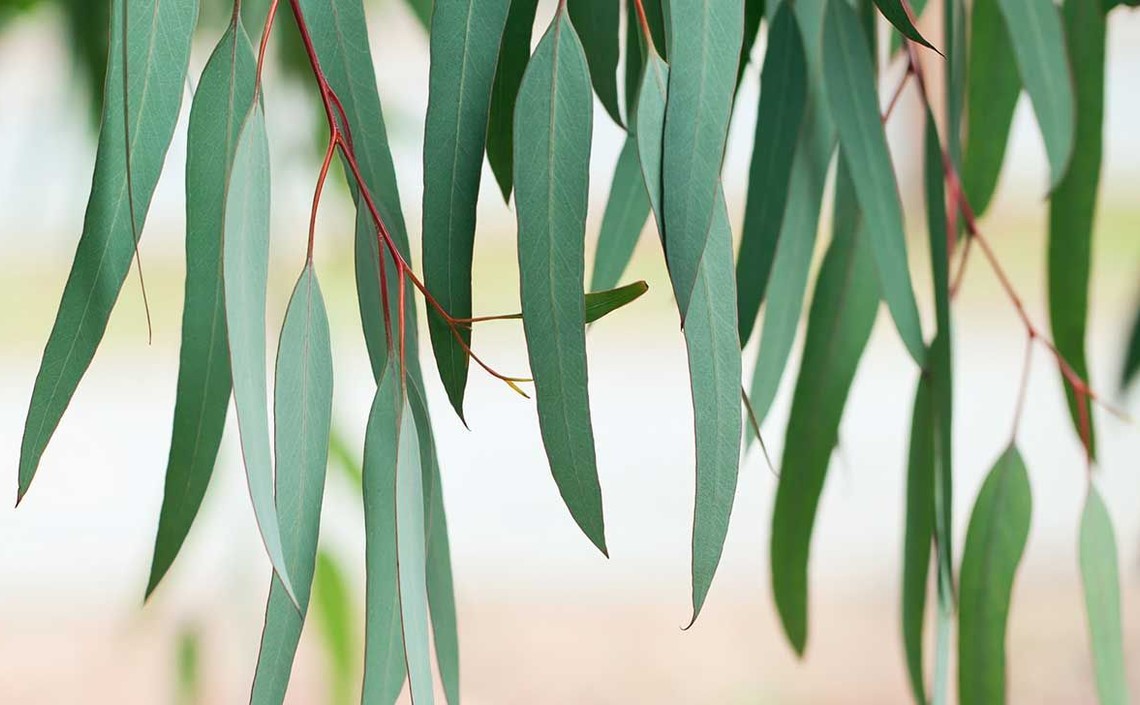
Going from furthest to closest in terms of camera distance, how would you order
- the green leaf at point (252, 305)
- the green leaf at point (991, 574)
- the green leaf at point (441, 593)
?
the green leaf at point (991, 574) → the green leaf at point (441, 593) → the green leaf at point (252, 305)

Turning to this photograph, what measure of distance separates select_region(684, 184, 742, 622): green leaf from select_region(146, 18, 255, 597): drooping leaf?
0.12m

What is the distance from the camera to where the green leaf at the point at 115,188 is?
31 centimetres

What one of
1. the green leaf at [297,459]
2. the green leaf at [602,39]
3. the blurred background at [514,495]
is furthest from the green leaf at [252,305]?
the blurred background at [514,495]

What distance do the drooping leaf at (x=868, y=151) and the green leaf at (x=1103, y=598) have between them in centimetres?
14

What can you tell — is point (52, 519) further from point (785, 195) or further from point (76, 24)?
point (785, 195)

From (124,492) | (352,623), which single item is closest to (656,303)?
(124,492)

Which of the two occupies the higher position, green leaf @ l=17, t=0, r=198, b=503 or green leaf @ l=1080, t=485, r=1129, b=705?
green leaf @ l=17, t=0, r=198, b=503

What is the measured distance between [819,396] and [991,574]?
10 cm

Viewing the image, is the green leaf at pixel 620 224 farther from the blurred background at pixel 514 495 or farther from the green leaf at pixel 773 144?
the blurred background at pixel 514 495

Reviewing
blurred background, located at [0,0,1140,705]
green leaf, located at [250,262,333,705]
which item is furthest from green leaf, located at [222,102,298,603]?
blurred background, located at [0,0,1140,705]

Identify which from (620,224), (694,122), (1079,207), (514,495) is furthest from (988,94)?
(514,495)

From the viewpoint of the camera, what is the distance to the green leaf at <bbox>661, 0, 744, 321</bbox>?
0.90ft

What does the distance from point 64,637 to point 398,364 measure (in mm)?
2083

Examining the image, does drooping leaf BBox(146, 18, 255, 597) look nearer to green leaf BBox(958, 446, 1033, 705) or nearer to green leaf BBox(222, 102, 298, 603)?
green leaf BBox(222, 102, 298, 603)
